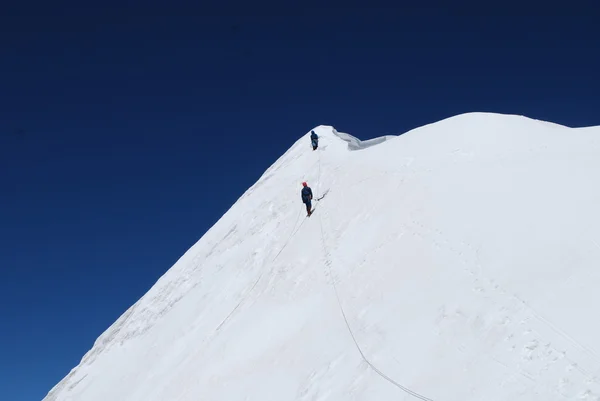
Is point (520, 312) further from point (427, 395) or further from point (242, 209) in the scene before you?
point (242, 209)

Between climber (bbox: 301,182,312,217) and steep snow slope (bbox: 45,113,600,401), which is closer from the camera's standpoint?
steep snow slope (bbox: 45,113,600,401)

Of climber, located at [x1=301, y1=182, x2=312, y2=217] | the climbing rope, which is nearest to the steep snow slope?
the climbing rope

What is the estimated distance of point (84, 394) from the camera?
83.6ft

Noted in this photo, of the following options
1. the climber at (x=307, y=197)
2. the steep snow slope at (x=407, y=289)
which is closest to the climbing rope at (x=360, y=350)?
the steep snow slope at (x=407, y=289)

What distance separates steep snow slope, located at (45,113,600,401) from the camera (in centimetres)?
943

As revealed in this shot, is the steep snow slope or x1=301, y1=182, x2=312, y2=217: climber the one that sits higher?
x1=301, y1=182, x2=312, y2=217: climber

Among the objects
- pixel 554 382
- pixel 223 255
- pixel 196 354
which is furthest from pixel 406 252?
pixel 223 255

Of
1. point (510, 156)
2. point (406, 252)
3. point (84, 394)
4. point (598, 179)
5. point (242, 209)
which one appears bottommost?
point (598, 179)

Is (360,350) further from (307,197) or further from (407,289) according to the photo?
(307,197)

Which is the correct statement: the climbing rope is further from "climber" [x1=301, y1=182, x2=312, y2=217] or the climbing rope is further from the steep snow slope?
"climber" [x1=301, y1=182, x2=312, y2=217]

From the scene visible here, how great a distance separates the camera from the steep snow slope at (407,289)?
9.43 metres

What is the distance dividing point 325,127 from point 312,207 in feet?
48.2

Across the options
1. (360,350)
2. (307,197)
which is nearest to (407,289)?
(360,350)

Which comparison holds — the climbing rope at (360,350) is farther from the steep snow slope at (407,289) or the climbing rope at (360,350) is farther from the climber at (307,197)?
the climber at (307,197)
